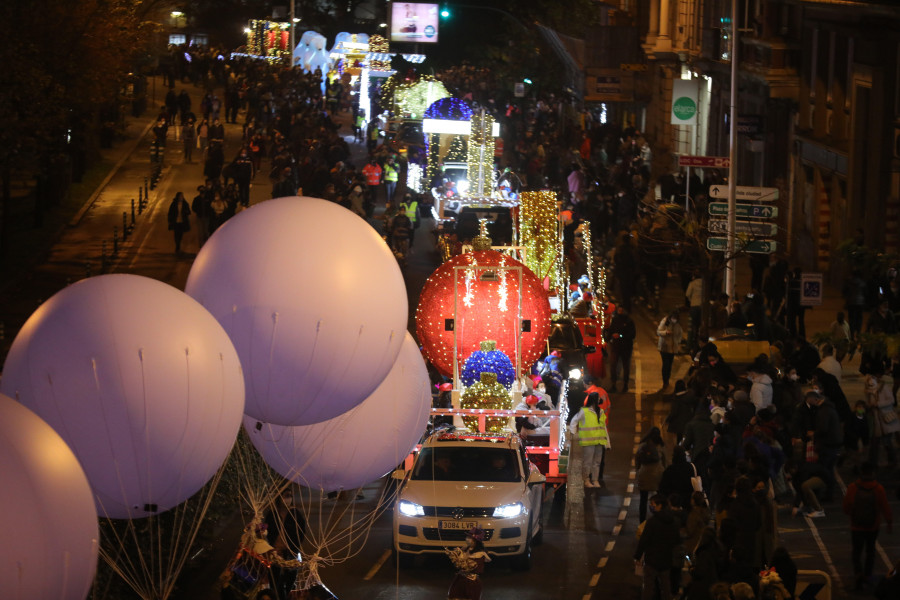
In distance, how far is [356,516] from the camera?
57.8 feet

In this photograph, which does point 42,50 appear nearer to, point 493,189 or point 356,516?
point 493,189

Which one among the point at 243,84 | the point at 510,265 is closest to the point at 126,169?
the point at 243,84

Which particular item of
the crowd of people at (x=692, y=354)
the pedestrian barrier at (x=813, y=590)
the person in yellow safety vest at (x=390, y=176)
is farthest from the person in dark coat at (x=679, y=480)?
the person in yellow safety vest at (x=390, y=176)

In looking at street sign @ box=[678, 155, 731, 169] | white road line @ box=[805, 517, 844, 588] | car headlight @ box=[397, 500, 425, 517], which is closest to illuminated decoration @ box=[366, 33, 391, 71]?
street sign @ box=[678, 155, 731, 169]

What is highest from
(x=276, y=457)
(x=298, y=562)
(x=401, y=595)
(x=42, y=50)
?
(x=42, y=50)

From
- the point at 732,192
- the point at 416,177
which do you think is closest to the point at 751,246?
the point at 732,192

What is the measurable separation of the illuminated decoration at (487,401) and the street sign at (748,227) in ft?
27.3

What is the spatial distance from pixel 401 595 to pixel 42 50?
2417 centimetres

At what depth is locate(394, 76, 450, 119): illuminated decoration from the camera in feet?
184

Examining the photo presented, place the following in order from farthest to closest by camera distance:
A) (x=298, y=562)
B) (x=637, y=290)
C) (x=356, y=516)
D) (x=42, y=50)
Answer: (x=42, y=50) < (x=637, y=290) < (x=356, y=516) < (x=298, y=562)

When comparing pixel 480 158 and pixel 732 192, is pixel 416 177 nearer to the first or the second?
pixel 480 158

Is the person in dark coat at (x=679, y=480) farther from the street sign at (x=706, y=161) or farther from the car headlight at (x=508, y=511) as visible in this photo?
the street sign at (x=706, y=161)

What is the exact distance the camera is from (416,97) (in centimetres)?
5641

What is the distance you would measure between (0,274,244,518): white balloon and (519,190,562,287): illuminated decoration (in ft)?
57.6
